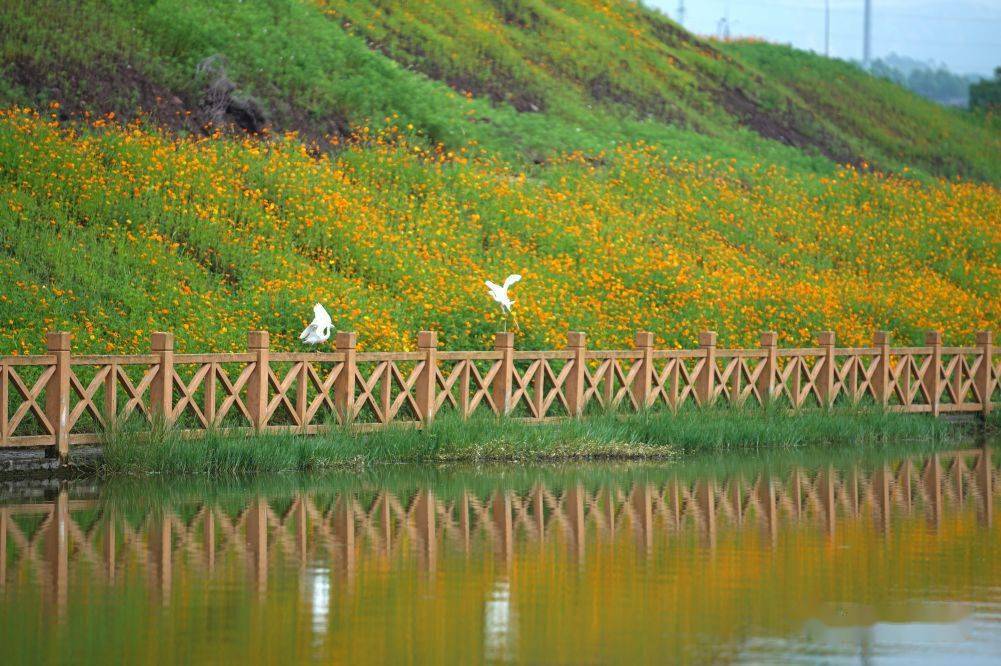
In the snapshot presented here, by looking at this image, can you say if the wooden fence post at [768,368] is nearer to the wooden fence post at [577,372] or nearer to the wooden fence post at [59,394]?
the wooden fence post at [577,372]

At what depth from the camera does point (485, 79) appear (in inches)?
1741

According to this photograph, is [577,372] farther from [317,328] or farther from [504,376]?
[317,328]

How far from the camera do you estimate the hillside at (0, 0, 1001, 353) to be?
2794cm

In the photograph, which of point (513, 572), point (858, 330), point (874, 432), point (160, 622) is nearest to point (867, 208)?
point (858, 330)

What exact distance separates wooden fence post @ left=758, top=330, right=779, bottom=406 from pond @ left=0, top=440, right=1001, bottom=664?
6935mm

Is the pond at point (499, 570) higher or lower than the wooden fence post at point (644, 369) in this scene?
lower

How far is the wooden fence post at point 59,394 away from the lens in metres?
19.7

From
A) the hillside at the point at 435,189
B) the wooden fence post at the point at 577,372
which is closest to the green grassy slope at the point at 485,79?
the hillside at the point at 435,189

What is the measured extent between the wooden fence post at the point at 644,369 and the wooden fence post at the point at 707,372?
1.06m

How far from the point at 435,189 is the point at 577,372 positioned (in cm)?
1183

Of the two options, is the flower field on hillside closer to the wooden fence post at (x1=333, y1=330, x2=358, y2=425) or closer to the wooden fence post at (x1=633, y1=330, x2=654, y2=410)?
the wooden fence post at (x1=333, y1=330, x2=358, y2=425)

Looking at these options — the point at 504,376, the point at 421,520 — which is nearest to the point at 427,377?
the point at 504,376

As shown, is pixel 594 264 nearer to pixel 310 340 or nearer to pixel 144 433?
pixel 310 340

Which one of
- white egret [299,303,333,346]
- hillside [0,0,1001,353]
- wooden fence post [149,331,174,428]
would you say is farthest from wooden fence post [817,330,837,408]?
wooden fence post [149,331,174,428]
